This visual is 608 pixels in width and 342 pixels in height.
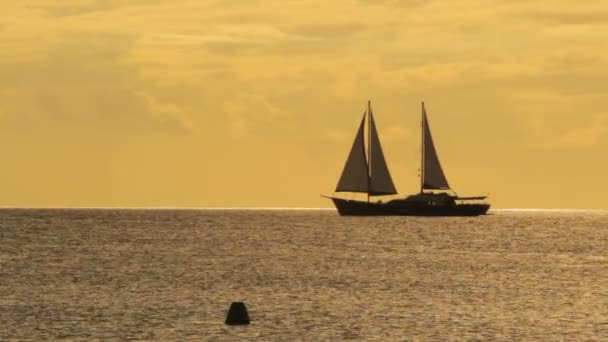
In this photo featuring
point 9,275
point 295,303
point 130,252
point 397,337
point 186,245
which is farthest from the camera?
point 186,245

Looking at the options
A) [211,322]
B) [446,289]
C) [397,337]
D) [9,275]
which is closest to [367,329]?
[397,337]

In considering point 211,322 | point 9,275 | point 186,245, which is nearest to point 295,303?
point 211,322

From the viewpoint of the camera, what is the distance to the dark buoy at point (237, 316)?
6688 cm

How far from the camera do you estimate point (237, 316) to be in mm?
66938

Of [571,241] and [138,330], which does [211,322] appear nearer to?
[138,330]

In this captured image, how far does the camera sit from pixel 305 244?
6806 inches

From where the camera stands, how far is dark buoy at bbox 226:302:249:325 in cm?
6688

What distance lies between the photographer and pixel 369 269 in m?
116

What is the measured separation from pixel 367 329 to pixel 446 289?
2710 centimetres

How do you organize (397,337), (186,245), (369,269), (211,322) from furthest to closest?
1. (186,245)
2. (369,269)
3. (211,322)
4. (397,337)

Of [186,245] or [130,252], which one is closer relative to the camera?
[130,252]

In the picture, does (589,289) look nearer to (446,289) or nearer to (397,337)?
(446,289)

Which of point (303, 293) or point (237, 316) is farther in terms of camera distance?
point (303, 293)

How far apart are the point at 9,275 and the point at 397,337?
48463 mm
